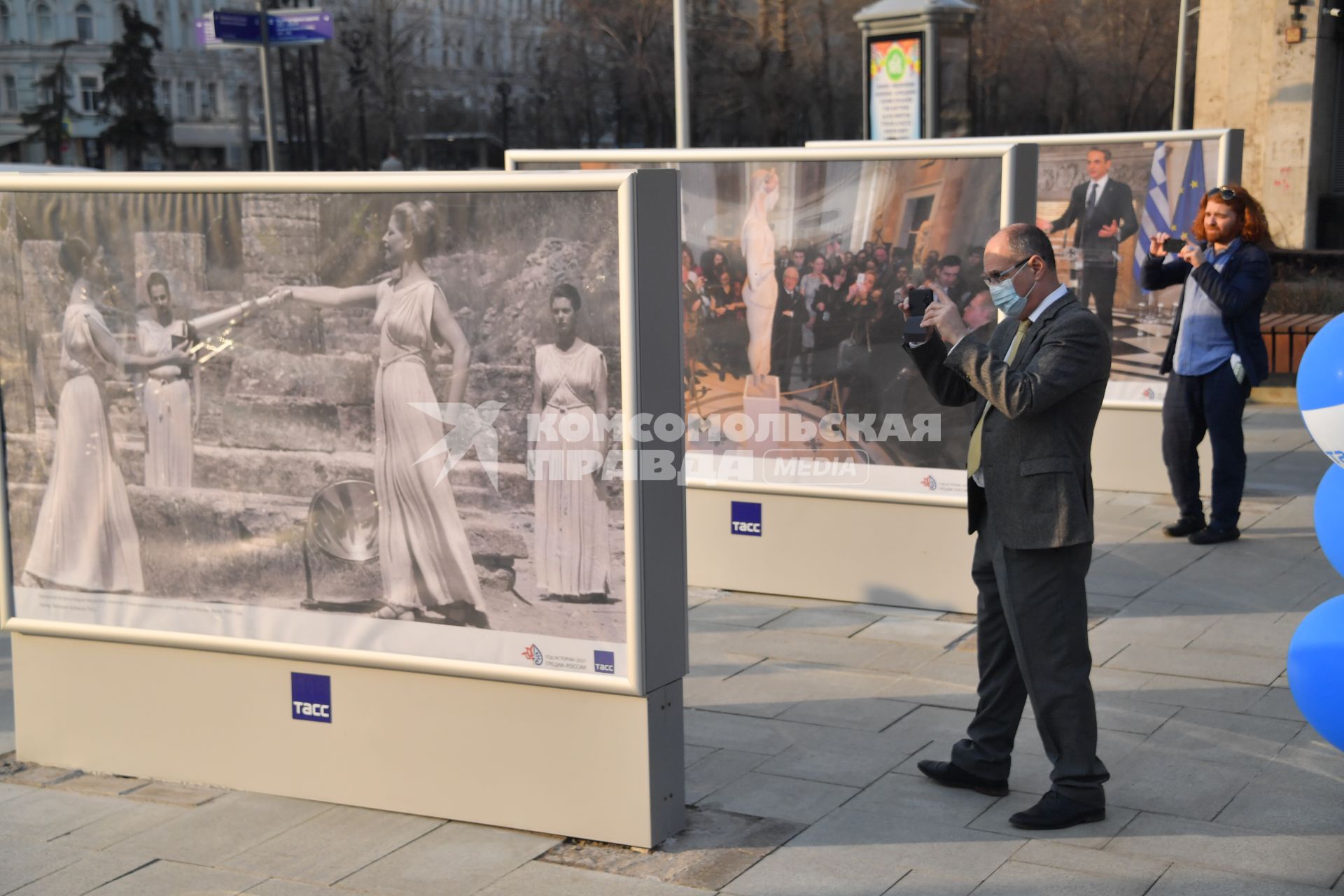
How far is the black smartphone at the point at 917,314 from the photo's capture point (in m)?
4.54

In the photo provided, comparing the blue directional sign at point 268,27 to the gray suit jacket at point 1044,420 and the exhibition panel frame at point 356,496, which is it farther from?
the gray suit jacket at point 1044,420

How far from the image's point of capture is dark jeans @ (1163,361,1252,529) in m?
8.28

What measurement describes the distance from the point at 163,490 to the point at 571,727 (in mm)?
1680

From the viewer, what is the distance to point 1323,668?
4344mm

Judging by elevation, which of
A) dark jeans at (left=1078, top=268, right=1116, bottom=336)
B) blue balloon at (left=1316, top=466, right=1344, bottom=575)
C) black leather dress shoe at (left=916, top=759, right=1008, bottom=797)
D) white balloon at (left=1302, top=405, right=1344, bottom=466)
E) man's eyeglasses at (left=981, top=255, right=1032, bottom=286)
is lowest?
black leather dress shoe at (left=916, top=759, right=1008, bottom=797)

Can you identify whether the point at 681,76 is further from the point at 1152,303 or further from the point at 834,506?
the point at 834,506

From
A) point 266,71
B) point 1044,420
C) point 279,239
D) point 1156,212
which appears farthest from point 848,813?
point 266,71

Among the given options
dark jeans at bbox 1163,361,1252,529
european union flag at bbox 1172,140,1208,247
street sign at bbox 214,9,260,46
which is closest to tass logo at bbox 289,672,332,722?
dark jeans at bbox 1163,361,1252,529

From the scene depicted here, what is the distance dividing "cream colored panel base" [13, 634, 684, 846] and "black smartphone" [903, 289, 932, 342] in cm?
135

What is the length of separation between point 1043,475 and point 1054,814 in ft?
3.53

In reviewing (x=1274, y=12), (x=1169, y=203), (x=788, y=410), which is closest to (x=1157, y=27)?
(x=1274, y=12)

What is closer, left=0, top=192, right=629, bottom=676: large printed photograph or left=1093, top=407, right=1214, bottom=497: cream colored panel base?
left=0, top=192, right=629, bottom=676: large printed photograph

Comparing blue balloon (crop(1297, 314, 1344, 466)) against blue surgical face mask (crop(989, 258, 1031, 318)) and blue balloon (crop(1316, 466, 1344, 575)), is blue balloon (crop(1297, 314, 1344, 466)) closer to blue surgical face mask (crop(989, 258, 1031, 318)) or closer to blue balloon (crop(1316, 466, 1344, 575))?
blue balloon (crop(1316, 466, 1344, 575))

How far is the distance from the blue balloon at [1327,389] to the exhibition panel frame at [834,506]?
240cm
